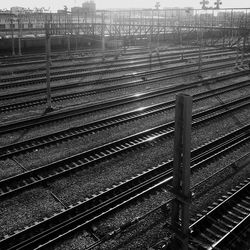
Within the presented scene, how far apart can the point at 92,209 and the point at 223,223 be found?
2205 mm

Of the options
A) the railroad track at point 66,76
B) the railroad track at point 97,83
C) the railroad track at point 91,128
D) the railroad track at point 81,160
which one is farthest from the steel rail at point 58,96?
the railroad track at point 81,160

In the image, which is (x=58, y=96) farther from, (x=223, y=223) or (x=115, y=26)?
(x=115, y=26)

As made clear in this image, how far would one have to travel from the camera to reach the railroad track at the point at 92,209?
224 inches

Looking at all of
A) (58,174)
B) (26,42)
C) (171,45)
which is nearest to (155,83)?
(58,174)

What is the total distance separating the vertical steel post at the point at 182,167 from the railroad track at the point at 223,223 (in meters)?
1.07

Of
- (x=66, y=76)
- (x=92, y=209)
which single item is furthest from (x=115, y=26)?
(x=92, y=209)

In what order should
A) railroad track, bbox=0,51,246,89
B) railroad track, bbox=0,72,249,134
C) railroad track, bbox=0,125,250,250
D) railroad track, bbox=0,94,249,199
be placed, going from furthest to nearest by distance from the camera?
railroad track, bbox=0,51,246,89, railroad track, bbox=0,72,249,134, railroad track, bbox=0,94,249,199, railroad track, bbox=0,125,250,250

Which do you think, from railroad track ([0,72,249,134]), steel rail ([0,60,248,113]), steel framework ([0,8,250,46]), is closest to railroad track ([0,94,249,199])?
railroad track ([0,72,249,134])

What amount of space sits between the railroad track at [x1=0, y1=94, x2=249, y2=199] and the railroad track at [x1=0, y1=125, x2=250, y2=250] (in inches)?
44.6

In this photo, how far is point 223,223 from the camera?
6250mm

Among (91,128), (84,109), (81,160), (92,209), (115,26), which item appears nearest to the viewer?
(92,209)

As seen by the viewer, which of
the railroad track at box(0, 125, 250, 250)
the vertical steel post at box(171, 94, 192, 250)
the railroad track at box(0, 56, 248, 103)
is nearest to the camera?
the vertical steel post at box(171, 94, 192, 250)

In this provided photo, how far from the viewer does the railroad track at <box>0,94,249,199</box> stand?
24.2 feet

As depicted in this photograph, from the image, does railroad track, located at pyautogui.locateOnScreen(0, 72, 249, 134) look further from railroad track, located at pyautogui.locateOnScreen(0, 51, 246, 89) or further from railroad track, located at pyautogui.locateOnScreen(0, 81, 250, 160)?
railroad track, located at pyautogui.locateOnScreen(0, 51, 246, 89)
